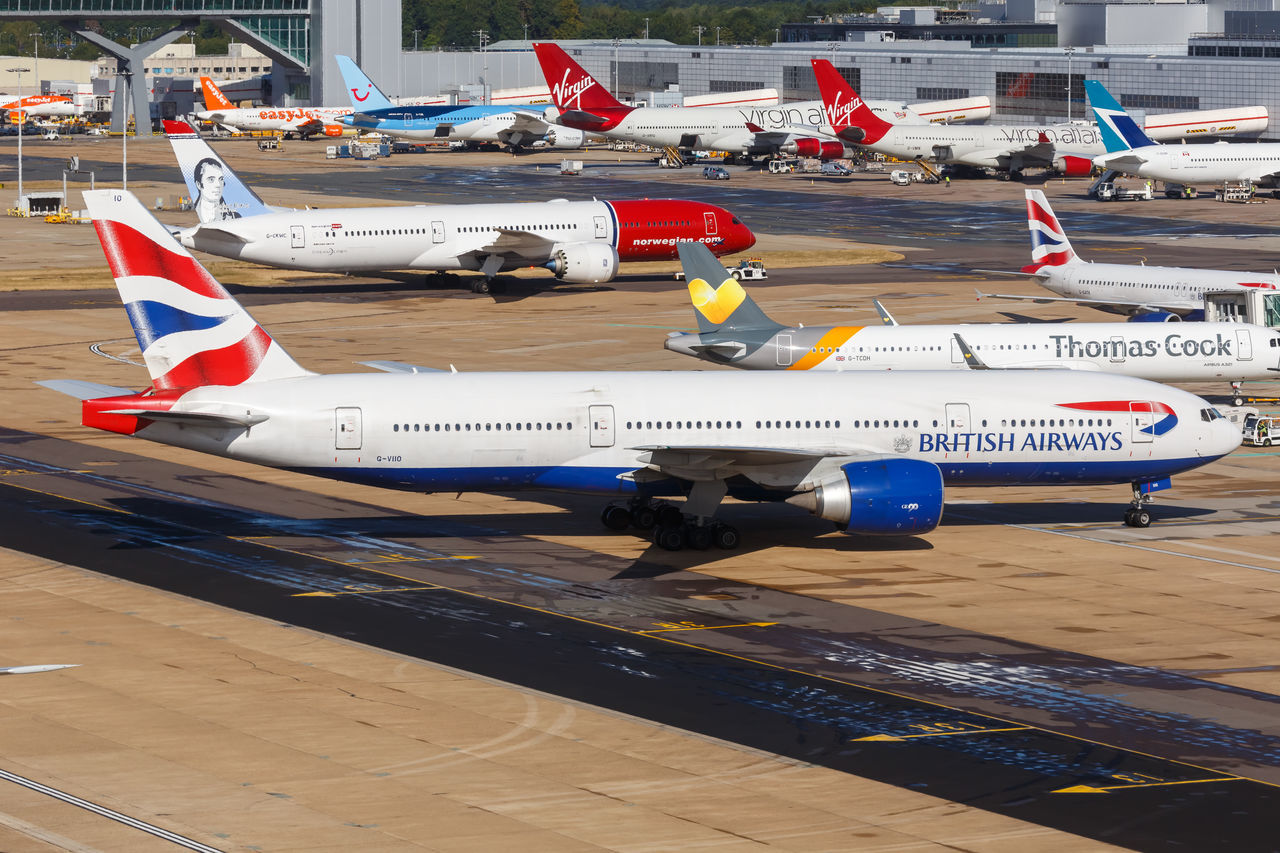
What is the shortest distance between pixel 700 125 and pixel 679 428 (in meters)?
144

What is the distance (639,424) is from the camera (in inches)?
1670

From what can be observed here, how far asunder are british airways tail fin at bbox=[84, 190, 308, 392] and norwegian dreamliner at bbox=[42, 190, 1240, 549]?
49 millimetres

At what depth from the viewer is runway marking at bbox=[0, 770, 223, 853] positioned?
24.3 m

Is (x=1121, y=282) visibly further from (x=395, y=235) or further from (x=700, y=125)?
(x=700, y=125)

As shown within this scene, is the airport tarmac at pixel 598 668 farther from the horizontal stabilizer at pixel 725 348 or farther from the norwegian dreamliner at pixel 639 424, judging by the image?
the horizontal stabilizer at pixel 725 348

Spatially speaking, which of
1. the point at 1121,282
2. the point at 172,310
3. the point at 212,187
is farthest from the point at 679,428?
the point at 212,187

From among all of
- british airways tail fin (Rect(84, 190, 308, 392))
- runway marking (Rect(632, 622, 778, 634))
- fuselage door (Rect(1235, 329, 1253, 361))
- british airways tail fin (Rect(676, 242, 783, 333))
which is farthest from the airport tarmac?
british airways tail fin (Rect(676, 242, 783, 333))

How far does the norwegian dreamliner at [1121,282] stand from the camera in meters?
71.9

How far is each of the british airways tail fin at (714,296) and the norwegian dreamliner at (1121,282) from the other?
56.3ft

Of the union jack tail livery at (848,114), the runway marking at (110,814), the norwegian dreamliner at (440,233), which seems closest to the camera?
the runway marking at (110,814)

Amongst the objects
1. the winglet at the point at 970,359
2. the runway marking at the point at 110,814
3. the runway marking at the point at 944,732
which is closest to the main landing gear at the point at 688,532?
the winglet at the point at 970,359

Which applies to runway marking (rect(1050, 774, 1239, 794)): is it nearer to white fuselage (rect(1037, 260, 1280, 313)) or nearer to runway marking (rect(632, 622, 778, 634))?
runway marking (rect(632, 622, 778, 634))

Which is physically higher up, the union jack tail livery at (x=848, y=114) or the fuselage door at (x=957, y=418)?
the union jack tail livery at (x=848, y=114)

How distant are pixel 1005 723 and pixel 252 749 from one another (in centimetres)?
1340
